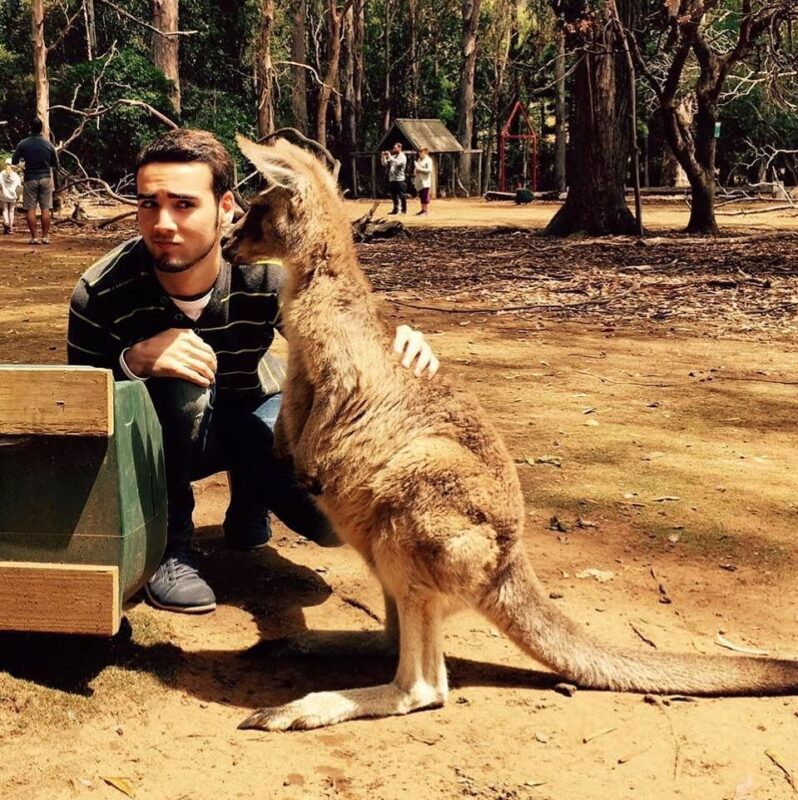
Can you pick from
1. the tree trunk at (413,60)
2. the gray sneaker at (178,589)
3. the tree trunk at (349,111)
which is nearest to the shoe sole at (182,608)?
the gray sneaker at (178,589)

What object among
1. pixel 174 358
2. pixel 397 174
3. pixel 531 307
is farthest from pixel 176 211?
pixel 397 174

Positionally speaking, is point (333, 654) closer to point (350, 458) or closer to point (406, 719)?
point (406, 719)

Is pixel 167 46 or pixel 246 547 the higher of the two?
pixel 167 46

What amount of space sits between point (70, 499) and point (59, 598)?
0.24 meters

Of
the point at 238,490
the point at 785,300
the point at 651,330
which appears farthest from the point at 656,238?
the point at 238,490

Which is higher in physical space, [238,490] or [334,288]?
[334,288]

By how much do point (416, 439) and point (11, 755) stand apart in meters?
1.19

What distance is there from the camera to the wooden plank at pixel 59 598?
7.85ft

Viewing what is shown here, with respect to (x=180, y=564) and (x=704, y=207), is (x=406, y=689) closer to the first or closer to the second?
(x=180, y=564)

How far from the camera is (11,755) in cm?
223

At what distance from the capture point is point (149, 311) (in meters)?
A: 3.00

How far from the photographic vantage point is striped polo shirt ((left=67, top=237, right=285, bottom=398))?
2988mm

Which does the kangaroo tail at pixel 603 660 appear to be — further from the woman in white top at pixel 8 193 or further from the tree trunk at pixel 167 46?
the tree trunk at pixel 167 46

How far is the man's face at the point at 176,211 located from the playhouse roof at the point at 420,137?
24.6 metres
